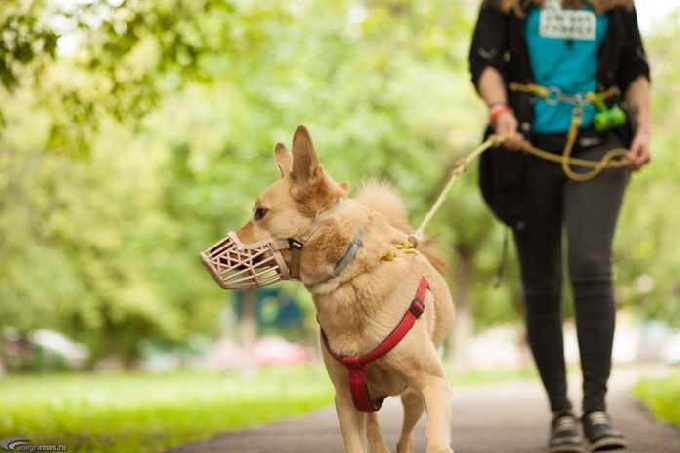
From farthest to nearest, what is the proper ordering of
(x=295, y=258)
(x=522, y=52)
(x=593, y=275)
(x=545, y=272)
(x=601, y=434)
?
(x=545, y=272) → (x=522, y=52) → (x=593, y=275) → (x=601, y=434) → (x=295, y=258)

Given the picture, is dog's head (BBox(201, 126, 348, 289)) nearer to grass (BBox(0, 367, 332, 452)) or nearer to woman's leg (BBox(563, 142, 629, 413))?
woman's leg (BBox(563, 142, 629, 413))

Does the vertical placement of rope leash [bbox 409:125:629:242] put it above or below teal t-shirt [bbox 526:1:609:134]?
below

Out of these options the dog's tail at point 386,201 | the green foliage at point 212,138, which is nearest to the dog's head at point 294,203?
the dog's tail at point 386,201

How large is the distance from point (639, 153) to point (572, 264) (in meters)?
0.74

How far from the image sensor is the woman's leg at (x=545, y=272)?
21.3 ft

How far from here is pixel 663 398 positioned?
11906mm

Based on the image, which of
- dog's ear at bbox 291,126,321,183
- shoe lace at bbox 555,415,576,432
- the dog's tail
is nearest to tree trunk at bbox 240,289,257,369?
shoe lace at bbox 555,415,576,432

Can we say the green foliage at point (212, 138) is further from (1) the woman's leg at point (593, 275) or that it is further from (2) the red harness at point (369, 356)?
(2) the red harness at point (369, 356)

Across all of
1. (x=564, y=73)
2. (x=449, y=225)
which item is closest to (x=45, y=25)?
(x=564, y=73)

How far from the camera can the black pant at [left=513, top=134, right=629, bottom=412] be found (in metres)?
6.21

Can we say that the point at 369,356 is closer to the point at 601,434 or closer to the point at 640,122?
the point at 601,434

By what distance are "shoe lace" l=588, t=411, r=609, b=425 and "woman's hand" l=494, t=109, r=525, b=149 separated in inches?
59.6

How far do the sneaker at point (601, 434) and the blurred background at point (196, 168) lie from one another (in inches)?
82.9

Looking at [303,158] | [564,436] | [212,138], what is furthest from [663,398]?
[212,138]
